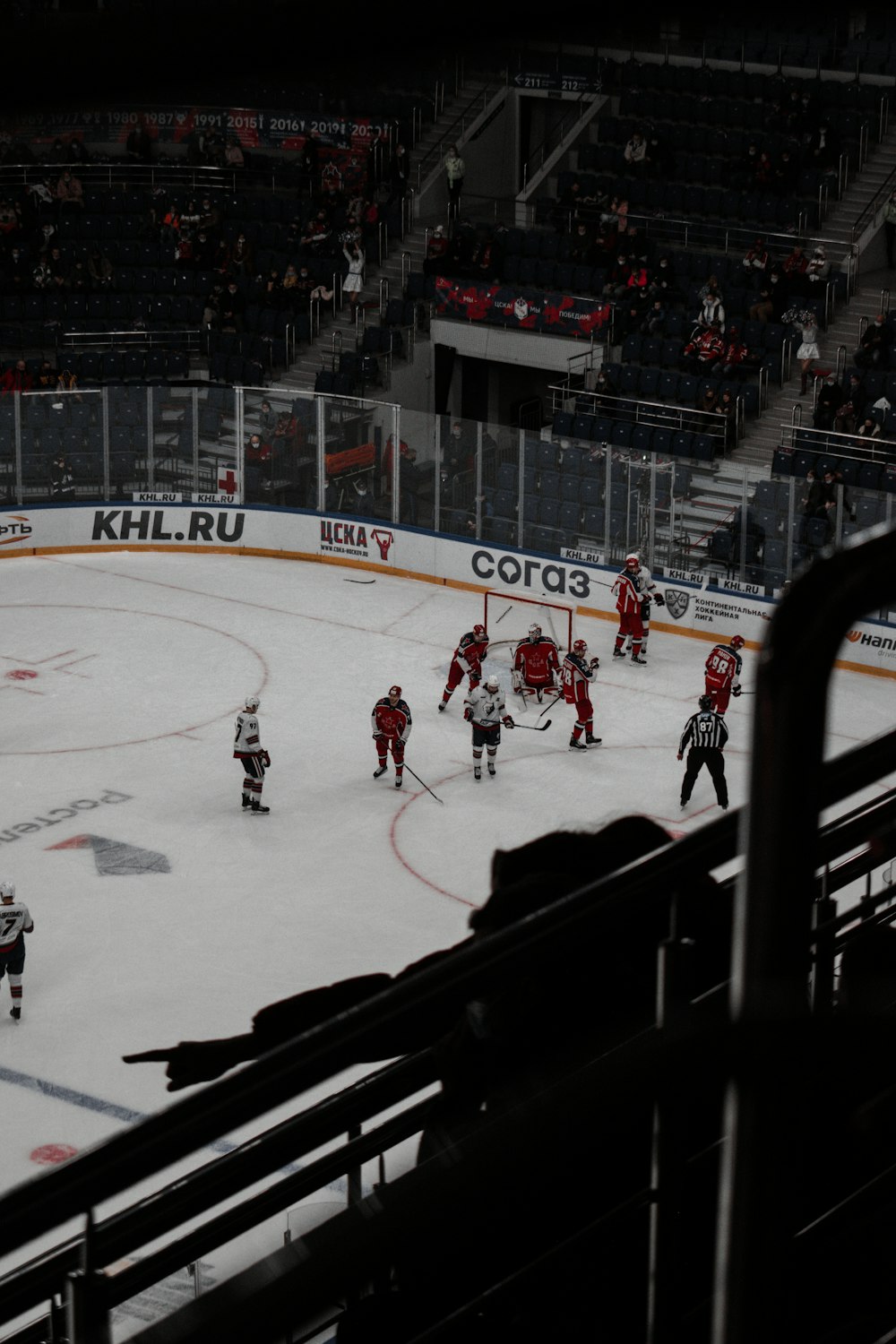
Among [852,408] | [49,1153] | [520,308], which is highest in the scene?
[520,308]

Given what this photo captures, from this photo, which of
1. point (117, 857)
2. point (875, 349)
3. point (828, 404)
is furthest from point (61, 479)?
point (875, 349)

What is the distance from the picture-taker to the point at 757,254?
29.4 meters

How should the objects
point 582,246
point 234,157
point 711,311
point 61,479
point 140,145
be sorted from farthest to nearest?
point 140,145
point 234,157
point 582,246
point 711,311
point 61,479

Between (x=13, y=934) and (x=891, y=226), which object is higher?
(x=891, y=226)

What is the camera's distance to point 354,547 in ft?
90.7

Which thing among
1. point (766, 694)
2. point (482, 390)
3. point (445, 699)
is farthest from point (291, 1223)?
point (482, 390)

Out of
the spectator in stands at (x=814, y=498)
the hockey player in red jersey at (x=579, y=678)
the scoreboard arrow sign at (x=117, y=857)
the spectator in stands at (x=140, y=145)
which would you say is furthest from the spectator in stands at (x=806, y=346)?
the scoreboard arrow sign at (x=117, y=857)

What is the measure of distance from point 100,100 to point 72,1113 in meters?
12.4

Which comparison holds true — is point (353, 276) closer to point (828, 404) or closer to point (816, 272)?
point (816, 272)

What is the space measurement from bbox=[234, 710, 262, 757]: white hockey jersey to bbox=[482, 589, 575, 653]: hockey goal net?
6.57 meters

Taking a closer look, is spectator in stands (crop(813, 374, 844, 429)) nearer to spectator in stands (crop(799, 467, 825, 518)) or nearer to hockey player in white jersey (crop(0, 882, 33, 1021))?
spectator in stands (crop(799, 467, 825, 518))

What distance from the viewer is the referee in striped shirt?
1791 cm

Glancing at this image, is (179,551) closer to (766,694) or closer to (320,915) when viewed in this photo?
(320,915)

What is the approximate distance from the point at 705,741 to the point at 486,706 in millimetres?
2293
